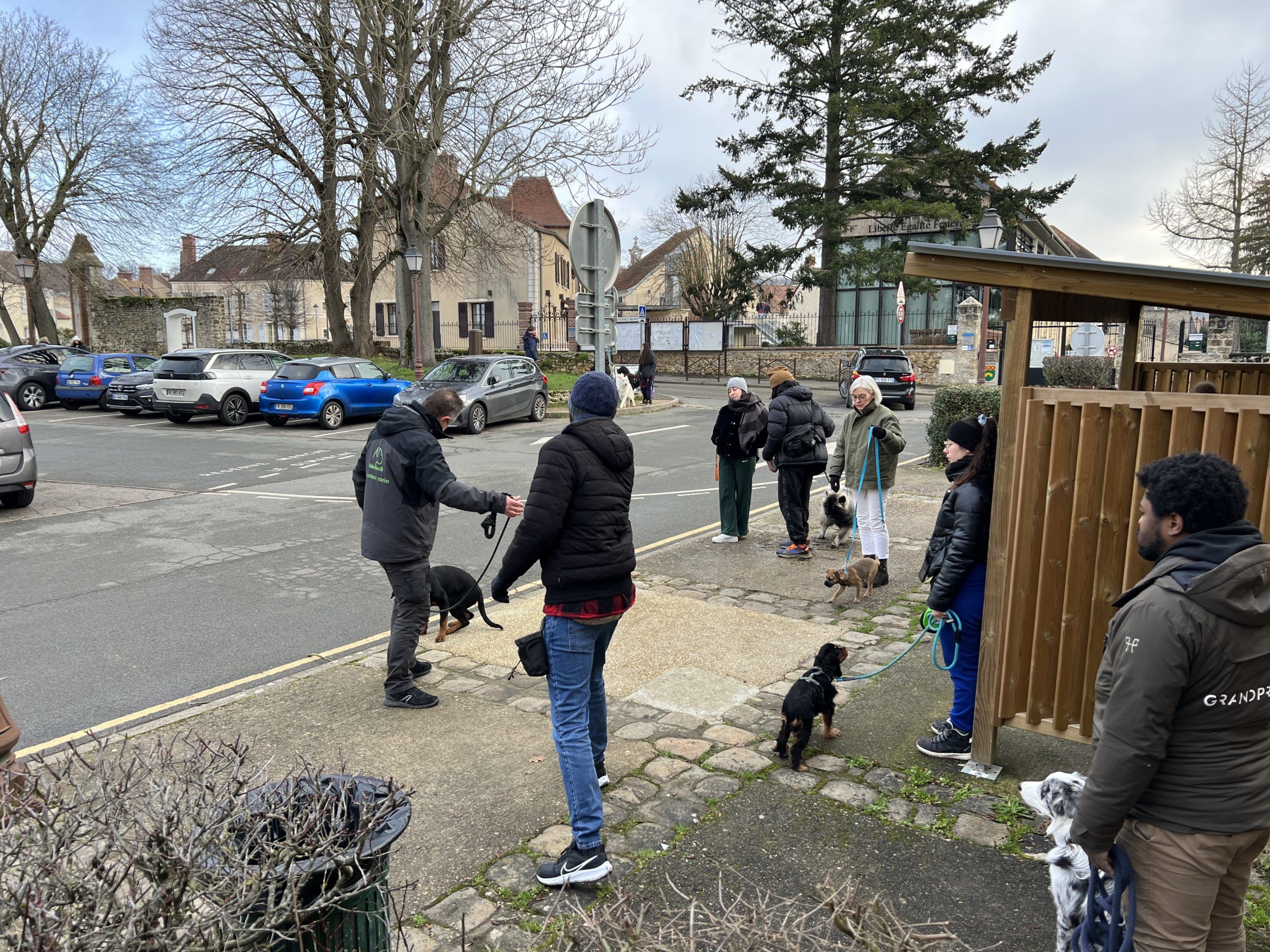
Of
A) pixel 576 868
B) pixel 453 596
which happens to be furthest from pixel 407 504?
pixel 576 868

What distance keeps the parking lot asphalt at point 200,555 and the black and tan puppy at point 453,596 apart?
2.17ft

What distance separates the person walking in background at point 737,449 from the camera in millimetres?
9039

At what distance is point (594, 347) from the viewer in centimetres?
832

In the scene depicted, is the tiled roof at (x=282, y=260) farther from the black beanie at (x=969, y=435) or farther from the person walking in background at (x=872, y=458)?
the black beanie at (x=969, y=435)

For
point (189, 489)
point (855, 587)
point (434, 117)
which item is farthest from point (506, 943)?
point (434, 117)

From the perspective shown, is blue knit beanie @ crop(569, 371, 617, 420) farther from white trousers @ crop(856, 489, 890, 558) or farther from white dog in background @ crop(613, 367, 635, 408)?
white dog in background @ crop(613, 367, 635, 408)

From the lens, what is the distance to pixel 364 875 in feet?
7.23

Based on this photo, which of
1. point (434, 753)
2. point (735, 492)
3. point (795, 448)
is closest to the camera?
point (434, 753)

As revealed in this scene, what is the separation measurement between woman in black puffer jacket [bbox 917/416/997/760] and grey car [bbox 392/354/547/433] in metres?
15.1

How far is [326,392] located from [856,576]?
15796 millimetres

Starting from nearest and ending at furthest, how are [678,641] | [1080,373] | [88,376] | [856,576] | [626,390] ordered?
[678,641]
[856,576]
[1080,373]
[626,390]
[88,376]

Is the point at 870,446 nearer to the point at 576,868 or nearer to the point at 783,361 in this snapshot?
the point at 576,868

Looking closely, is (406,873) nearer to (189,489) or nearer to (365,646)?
(365,646)

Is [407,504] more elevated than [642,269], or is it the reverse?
[642,269]
